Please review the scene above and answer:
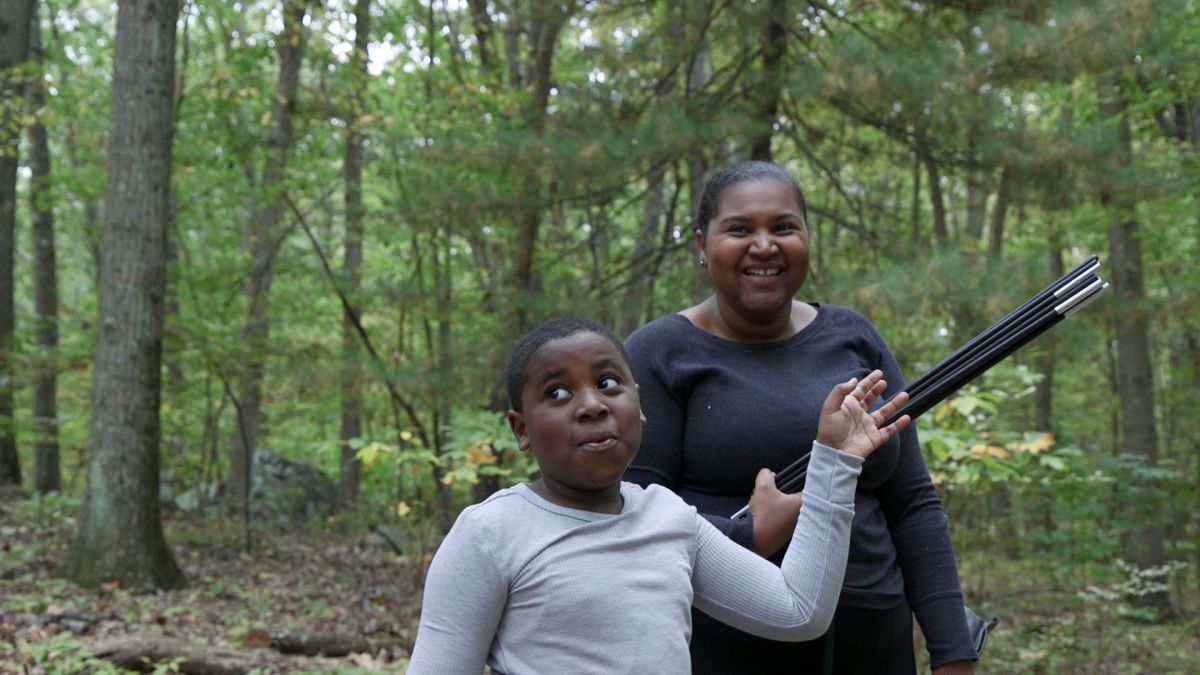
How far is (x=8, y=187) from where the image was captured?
10.9m

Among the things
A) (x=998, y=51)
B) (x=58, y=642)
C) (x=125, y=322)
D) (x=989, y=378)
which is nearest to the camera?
(x=58, y=642)

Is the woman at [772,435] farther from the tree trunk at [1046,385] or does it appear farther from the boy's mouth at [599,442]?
the tree trunk at [1046,385]

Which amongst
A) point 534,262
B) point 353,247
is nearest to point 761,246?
point 534,262

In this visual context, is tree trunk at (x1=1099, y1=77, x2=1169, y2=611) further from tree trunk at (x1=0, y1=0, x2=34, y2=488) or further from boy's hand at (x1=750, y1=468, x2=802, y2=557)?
tree trunk at (x1=0, y1=0, x2=34, y2=488)

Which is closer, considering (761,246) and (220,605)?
(761,246)

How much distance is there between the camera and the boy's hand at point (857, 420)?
1.71 meters

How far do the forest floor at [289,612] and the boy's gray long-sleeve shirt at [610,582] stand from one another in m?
3.85

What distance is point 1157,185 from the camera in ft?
22.8

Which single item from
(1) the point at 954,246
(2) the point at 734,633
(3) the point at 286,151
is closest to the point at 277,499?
(3) the point at 286,151

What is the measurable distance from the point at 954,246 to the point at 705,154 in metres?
1.91

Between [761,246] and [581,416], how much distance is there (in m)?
0.59

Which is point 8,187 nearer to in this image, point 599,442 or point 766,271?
point 766,271

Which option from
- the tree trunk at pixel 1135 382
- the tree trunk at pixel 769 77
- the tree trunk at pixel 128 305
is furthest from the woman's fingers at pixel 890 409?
the tree trunk at pixel 1135 382

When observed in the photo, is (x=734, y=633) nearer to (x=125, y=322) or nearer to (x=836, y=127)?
(x=125, y=322)
